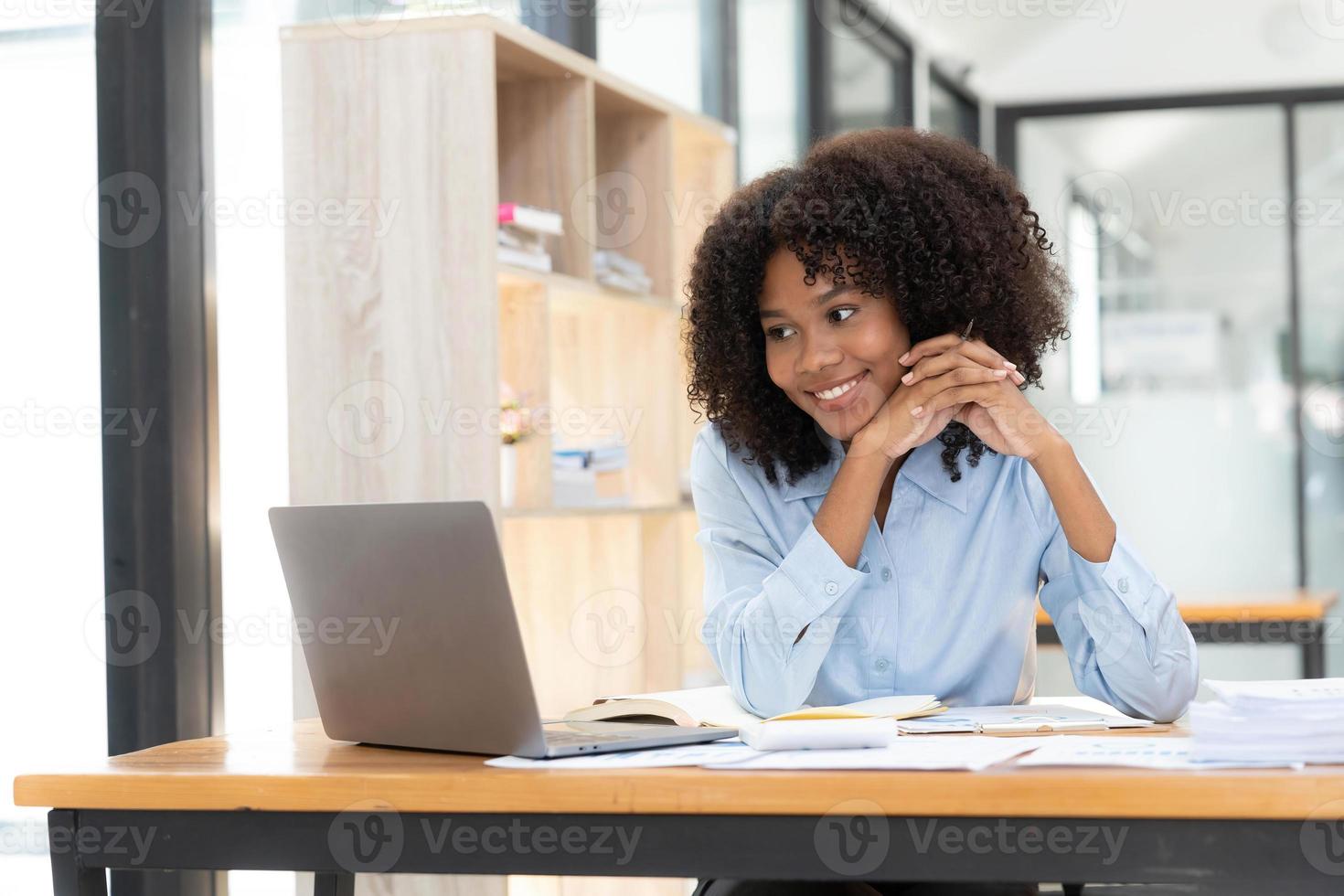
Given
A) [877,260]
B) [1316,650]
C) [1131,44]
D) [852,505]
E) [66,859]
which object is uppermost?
[1131,44]

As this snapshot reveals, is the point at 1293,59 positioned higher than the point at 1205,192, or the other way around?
the point at 1293,59

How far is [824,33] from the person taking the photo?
517 centimetres

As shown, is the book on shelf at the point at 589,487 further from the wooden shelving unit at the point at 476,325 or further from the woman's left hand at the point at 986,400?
the woman's left hand at the point at 986,400

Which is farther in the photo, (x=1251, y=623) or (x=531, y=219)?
(x=1251, y=623)

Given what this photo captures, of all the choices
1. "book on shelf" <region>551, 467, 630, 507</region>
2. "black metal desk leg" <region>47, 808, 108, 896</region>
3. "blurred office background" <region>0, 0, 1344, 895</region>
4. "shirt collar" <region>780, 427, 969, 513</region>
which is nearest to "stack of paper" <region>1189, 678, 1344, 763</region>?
"shirt collar" <region>780, 427, 969, 513</region>

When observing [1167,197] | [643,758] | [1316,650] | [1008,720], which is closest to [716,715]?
[1008,720]

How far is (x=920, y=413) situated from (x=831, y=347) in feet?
0.51

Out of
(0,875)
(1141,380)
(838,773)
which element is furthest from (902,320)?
(1141,380)

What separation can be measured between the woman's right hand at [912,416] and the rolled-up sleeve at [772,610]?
0.41ft

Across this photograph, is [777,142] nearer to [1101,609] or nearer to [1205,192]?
[1205,192]

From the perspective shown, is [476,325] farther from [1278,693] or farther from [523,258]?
[1278,693]

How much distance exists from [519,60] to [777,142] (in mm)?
2362

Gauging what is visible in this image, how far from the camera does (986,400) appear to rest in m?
1.58

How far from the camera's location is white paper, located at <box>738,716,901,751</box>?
3.72ft
